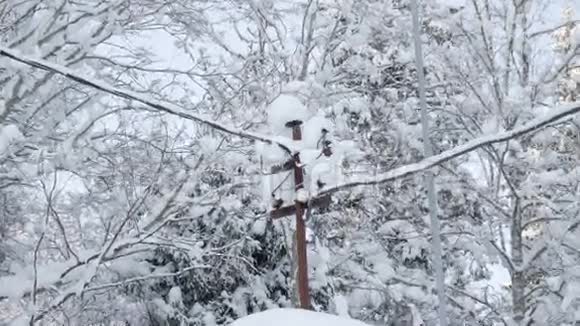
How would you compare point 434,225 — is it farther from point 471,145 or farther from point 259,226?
point 471,145

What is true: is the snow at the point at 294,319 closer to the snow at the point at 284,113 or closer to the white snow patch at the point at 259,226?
the snow at the point at 284,113

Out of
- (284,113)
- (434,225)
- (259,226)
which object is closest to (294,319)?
→ (284,113)

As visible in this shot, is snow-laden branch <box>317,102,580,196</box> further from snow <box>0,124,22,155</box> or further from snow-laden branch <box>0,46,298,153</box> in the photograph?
snow <box>0,124,22,155</box>

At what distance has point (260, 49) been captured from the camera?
431 inches

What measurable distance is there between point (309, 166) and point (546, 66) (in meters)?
8.23

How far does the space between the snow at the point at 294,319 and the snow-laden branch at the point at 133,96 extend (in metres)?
0.87

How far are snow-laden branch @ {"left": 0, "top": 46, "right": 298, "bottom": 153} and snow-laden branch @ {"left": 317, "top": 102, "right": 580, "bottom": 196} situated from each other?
0.38 meters

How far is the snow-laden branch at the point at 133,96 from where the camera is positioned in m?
3.15

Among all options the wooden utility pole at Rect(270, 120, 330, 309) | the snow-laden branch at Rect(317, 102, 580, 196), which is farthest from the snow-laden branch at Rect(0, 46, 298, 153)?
the snow-laden branch at Rect(317, 102, 580, 196)

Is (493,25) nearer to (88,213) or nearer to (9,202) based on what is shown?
(88,213)

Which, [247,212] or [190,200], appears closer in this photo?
[190,200]

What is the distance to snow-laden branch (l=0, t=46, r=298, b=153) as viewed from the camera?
315 centimetres

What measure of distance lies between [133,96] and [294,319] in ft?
4.30

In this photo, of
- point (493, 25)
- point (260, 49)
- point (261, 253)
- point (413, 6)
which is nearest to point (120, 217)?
point (261, 253)
